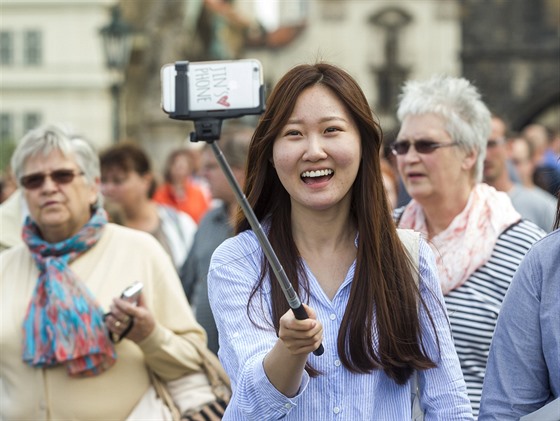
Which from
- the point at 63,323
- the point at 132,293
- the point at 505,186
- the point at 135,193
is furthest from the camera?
the point at 135,193

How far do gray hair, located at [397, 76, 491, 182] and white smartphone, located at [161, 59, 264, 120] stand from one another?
95.6 inches

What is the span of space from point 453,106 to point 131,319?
5.51 feet

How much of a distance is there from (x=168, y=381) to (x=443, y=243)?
1358 mm

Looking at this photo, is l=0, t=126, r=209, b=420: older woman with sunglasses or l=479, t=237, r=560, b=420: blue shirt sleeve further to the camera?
l=0, t=126, r=209, b=420: older woman with sunglasses

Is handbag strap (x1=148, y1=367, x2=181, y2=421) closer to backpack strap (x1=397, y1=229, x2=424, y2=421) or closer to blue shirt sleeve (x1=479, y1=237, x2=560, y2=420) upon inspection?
backpack strap (x1=397, y1=229, x2=424, y2=421)

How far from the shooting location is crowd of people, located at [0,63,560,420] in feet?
11.8

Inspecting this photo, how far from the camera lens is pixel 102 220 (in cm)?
576

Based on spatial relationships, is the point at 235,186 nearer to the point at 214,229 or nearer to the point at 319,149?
the point at 319,149

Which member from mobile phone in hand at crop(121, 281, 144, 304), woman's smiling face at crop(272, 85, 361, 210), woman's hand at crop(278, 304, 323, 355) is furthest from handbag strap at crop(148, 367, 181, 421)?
woman's hand at crop(278, 304, 323, 355)

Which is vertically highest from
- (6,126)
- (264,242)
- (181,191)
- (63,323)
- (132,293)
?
(264,242)

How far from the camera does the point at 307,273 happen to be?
374cm

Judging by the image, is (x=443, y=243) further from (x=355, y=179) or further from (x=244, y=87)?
(x=244, y=87)

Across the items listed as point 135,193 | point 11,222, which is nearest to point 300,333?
point 11,222

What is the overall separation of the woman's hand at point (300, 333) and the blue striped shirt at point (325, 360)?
0.69 feet
